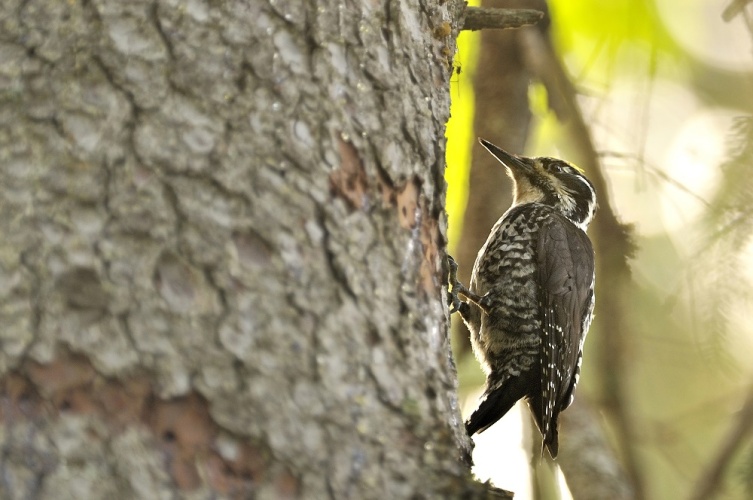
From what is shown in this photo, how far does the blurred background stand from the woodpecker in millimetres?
178

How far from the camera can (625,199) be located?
183 inches

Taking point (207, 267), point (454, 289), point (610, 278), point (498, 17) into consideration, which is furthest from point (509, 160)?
point (207, 267)

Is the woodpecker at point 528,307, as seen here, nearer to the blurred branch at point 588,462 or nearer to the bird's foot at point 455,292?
the bird's foot at point 455,292

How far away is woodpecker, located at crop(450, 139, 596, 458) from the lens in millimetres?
3609

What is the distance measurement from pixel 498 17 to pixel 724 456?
6.22 ft

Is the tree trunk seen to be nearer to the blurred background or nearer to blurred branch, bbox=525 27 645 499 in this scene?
the blurred background

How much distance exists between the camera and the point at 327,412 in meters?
1.70

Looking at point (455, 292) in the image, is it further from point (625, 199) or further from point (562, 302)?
point (625, 199)

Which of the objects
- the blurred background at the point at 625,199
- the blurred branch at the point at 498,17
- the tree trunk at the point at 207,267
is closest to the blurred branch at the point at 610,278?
the blurred background at the point at 625,199

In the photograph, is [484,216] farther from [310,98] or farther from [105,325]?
[105,325]

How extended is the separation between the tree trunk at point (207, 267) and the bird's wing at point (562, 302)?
165 cm

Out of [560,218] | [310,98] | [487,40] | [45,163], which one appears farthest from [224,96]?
[487,40]

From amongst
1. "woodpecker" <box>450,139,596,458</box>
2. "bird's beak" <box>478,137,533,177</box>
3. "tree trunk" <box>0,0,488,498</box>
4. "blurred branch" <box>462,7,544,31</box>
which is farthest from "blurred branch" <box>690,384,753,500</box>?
"tree trunk" <box>0,0,488,498</box>

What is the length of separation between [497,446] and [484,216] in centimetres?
107
